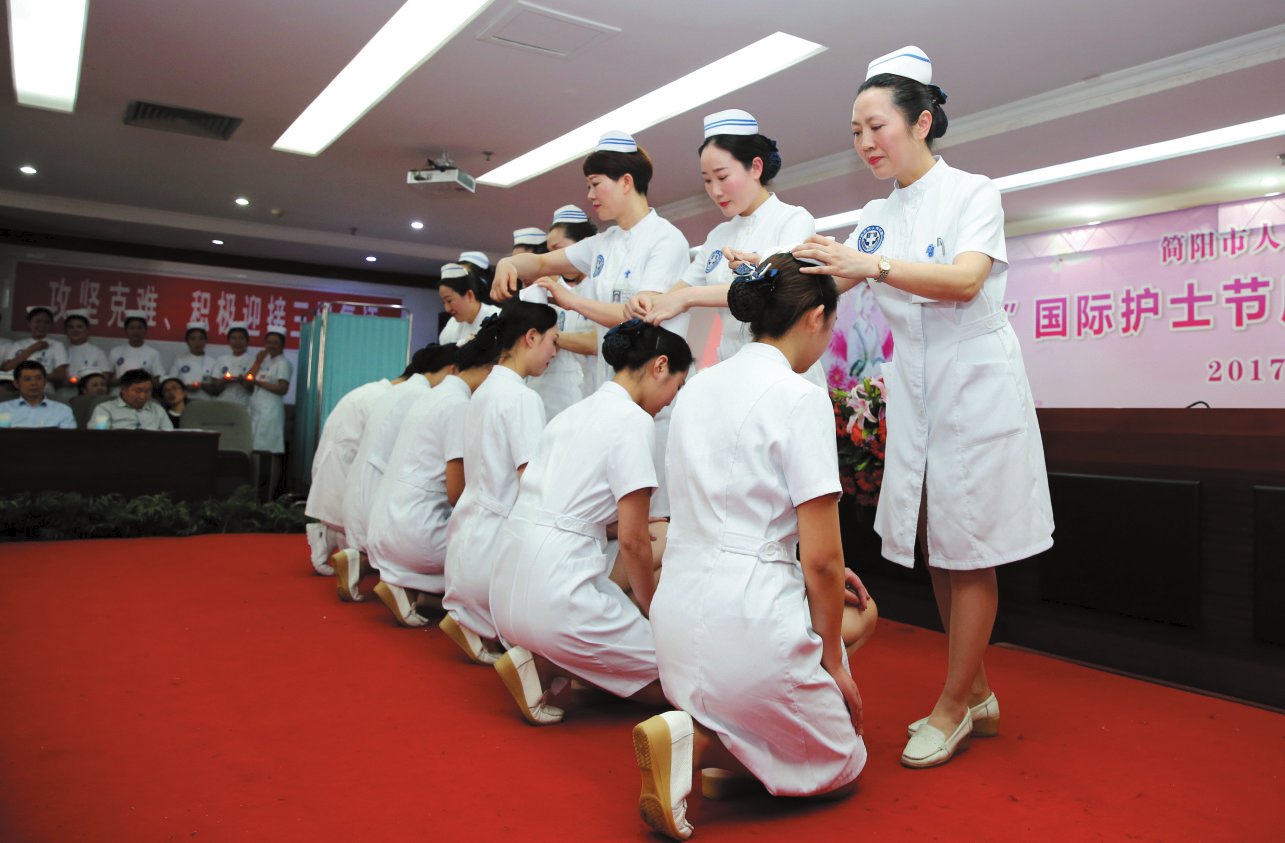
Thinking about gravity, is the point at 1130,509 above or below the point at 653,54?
below

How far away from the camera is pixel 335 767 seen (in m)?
1.97

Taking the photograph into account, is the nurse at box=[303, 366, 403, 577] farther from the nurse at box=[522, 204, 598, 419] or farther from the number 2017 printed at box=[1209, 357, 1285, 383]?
the number 2017 printed at box=[1209, 357, 1285, 383]

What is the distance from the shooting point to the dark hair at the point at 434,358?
13.7 ft

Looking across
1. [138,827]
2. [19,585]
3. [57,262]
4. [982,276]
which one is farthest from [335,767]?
[57,262]

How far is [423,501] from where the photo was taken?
3.50m

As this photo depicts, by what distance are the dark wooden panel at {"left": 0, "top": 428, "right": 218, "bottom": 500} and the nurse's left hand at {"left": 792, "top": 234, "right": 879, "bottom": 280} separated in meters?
6.15

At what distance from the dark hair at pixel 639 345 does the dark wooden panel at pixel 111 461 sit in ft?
18.1

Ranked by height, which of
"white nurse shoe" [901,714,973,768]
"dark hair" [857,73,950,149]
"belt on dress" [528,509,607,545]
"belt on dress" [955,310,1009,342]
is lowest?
"white nurse shoe" [901,714,973,768]

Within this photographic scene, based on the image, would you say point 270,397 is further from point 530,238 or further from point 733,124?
point 733,124

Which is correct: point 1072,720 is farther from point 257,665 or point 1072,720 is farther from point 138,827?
point 257,665

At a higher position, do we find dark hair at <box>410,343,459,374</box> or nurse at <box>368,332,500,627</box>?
dark hair at <box>410,343,459,374</box>

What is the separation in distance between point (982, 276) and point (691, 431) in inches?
30.6

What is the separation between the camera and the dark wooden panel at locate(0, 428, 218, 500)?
6.29 metres

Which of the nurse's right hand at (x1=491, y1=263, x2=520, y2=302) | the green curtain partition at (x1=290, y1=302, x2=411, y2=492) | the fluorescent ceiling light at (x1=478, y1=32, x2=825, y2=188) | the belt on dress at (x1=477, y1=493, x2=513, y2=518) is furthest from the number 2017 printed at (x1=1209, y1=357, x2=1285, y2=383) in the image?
the green curtain partition at (x1=290, y1=302, x2=411, y2=492)
